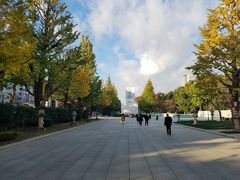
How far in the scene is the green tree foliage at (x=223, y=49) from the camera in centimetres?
2544

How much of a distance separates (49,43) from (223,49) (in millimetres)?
14659

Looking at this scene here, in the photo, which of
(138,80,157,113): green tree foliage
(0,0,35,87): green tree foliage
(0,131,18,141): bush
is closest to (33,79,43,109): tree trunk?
(0,131,18,141): bush

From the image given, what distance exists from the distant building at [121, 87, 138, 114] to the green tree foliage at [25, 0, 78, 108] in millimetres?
83783

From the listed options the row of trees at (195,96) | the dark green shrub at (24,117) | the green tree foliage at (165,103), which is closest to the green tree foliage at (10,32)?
the dark green shrub at (24,117)

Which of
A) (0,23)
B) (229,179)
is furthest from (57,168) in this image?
(0,23)

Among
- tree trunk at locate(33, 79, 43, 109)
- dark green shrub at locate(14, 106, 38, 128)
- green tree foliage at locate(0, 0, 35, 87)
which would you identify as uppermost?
green tree foliage at locate(0, 0, 35, 87)

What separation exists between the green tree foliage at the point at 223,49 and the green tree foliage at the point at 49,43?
37.9 feet

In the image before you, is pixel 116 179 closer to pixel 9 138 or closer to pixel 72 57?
pixel 9 138

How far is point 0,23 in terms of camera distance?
14.7 m

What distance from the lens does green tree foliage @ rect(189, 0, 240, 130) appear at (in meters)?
25.4

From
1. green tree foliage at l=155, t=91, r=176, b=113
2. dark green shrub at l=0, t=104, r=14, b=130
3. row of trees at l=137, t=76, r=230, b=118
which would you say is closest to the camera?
dark green shrub at l=0, t=104, r=14, b=130

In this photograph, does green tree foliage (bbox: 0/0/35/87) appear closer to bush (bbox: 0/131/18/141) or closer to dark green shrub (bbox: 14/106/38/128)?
bush (bbox: 0/131/18/141)

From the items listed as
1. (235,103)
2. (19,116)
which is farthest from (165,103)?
(19,116)

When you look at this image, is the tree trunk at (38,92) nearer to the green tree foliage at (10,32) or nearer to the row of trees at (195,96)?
the green tree foliage at (10,32)
